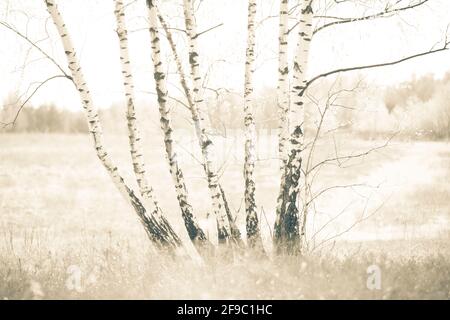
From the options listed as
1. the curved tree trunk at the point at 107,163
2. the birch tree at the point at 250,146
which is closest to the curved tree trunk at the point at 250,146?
the birch tree at the point at 250,146

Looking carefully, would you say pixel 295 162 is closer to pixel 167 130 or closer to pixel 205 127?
pixel 205 127

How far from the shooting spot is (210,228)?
13.5m

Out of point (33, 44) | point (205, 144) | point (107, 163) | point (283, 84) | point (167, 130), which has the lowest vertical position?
point (107, 163)

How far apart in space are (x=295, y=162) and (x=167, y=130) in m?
1.68

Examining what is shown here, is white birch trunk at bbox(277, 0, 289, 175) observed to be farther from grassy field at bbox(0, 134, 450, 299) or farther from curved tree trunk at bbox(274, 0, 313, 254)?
grassy field at bbox(0, 134, 450, 299)

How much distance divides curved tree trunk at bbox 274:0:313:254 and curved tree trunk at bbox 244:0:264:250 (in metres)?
0.32

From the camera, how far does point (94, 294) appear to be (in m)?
Answer: 4.83

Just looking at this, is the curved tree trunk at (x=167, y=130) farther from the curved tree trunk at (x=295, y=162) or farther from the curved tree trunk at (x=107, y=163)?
the curved tree trunk at (x=295, y=162)

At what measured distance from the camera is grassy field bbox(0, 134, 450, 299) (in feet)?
15.6

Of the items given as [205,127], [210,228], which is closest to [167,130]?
[205,127]

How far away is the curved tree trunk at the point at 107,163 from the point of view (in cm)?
515

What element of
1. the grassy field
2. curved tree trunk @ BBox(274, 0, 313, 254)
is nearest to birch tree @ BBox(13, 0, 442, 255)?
Answer: curved tree trunk @ BBox(274, 0, 313, 254)

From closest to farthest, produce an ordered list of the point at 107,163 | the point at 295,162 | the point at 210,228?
the point at 295,162
the point at 107,163
the point at 210,228

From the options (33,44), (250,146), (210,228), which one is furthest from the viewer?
(210,228)
